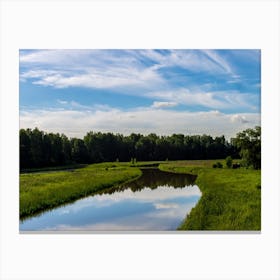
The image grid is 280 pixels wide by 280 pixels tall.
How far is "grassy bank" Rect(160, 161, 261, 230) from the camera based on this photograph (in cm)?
769

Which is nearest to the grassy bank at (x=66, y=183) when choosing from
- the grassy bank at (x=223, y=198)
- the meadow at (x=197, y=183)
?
the meadow at (x=197, y=183)

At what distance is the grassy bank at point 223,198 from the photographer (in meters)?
7.69

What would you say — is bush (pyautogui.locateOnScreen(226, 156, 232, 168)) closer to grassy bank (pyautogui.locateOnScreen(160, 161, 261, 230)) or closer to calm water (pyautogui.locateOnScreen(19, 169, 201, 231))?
grassy bank (pyautogui.locateOnScreen(160, 161, 261, 230))

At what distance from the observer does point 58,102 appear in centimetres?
816

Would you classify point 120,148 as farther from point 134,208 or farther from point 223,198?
Answer: point 223,198

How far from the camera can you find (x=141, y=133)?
8.38m

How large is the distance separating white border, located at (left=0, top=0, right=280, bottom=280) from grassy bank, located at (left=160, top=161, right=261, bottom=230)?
0.72 ft

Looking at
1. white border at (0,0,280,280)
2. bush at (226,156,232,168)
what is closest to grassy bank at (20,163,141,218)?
white border at (0,0,280,280)

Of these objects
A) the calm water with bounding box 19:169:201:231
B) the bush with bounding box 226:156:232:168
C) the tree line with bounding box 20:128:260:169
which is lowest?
the calm water with bounding box 19:169:201:231
